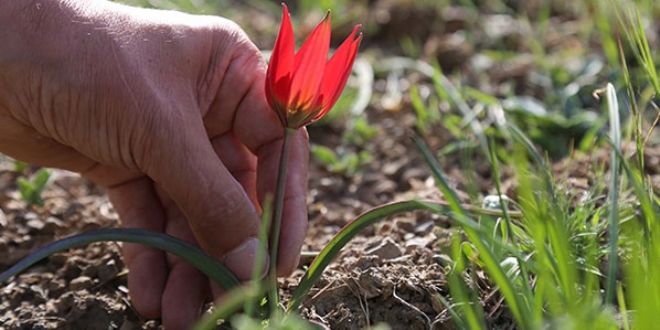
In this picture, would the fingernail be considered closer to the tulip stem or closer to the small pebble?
the tulip stem

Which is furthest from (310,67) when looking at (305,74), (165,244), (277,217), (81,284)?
(81,284)

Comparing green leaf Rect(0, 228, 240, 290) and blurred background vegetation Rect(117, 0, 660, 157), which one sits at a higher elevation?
green leaf Rect(0, 228, 240, 290)

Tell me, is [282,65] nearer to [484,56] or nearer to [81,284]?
[81,284]

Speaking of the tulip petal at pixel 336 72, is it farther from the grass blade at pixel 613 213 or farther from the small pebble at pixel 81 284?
the small pebble at pixel 81 284

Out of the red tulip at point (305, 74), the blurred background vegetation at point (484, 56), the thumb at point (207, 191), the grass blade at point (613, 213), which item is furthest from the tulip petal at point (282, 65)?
the blurred background vegetation at point (484, 56)

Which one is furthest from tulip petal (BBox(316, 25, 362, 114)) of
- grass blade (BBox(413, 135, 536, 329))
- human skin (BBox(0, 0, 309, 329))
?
grass blade (BBox(413, 135, 536, 329))
